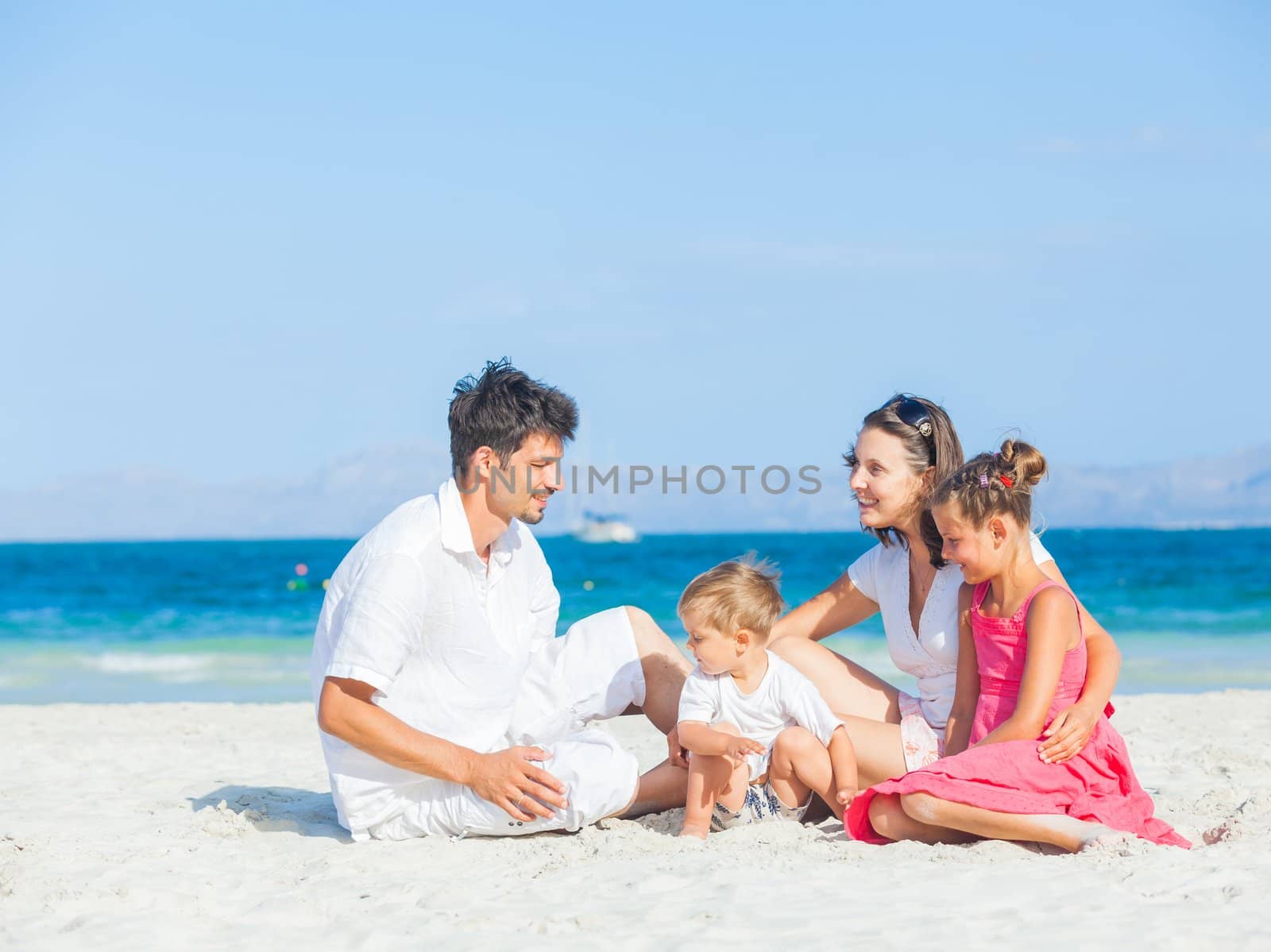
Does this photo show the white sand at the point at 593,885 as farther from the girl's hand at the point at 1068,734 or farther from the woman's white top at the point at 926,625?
the woman's white top at the point at 926,625

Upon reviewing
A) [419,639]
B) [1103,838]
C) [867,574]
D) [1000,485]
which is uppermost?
[1000,485]

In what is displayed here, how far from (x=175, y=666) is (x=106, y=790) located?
922 cm

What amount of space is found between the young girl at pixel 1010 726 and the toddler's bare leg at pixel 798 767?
14 centimetres

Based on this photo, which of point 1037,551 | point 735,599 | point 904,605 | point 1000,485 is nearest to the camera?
point 1000,485

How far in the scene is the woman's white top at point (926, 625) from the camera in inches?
148

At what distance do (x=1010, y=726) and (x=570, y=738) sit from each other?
137cm

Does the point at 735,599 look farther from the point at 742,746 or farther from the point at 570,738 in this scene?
the point at 570,738

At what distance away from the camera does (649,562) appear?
33719 millimetres

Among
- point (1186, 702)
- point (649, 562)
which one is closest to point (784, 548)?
point (649, 562)

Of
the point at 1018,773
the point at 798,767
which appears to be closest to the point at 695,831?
the point at 798,767

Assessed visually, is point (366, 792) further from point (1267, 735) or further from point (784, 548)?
point (784, 548)

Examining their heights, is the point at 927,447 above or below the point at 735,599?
above

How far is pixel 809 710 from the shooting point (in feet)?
11.9

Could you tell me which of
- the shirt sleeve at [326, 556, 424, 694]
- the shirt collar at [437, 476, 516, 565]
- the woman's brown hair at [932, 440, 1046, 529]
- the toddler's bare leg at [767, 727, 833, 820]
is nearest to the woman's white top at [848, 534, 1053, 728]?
the woman's brown hair at [932, 440, 1046, 529]
